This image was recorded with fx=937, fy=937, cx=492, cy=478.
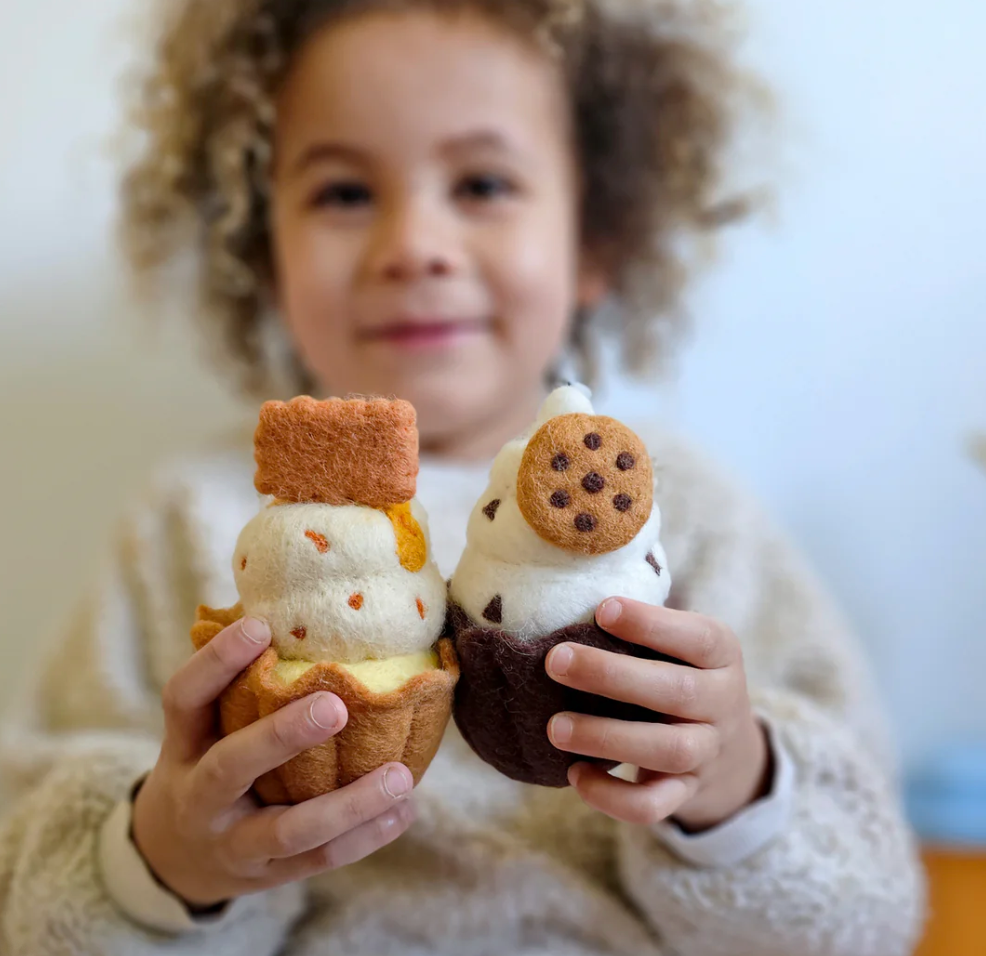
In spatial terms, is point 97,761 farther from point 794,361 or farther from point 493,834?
point 794,361

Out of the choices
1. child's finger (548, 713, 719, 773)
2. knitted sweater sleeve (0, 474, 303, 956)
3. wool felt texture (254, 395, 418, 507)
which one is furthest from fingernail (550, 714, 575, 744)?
knitted sweater sleeve (0, 474, 303, 956)

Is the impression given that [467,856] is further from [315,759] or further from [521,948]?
[315,759]

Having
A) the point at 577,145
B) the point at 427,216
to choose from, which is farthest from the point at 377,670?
the point at 577,145

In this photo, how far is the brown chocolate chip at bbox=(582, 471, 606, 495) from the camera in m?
0.36

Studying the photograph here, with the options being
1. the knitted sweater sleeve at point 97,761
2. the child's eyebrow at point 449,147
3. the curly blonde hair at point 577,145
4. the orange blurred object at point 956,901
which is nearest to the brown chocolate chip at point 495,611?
the knitted sweater sleeve at point 97,761

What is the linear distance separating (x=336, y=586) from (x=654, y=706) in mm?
146

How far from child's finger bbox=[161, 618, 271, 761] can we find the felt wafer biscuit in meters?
0.12

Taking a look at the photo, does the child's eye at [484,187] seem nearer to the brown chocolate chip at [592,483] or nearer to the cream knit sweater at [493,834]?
the cream knit sweater at [493,834]

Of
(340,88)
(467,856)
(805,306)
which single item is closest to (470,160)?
(340,88)

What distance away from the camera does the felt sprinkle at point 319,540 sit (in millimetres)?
373

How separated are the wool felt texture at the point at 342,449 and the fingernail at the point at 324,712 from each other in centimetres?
8

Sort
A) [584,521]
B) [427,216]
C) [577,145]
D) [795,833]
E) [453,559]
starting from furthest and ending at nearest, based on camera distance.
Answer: [577,145]
[427,216]
[795,833]
[453,559]
[584,521]

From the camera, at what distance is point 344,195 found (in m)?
0.75

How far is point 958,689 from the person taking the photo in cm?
97
